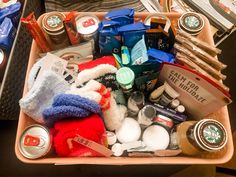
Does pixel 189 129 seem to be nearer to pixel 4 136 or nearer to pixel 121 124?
pixel 121 124

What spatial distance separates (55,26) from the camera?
0.73 meters

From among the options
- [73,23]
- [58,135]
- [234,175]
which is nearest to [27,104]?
[58,135]

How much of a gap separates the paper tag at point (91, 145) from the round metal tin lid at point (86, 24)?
24 centimetres

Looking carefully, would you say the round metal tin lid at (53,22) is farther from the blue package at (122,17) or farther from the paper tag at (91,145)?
the paper tag at (91,145)

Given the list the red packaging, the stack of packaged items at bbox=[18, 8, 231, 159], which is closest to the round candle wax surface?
the stack of packaged items at bbox=[18, 8, 231, 159]

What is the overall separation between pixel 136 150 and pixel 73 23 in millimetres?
300

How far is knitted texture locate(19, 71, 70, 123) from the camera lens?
0.67 m

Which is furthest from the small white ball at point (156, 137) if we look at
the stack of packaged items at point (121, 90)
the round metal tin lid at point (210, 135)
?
the round metal tin lid at point (210, 135)

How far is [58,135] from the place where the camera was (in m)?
0.65

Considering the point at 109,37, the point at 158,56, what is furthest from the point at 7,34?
the point at 158,56

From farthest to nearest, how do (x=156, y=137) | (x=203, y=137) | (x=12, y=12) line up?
(x=12, y=12)
(x=156, y=137)
(x=203, y=137)

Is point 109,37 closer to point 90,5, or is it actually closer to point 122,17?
point 122,17

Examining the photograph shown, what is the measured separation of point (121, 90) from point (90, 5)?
275 millimetres

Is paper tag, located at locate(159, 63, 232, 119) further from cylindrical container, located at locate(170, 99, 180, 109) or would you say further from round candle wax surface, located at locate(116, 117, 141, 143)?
round candle wax surface, located at locate(116, 117, 141, 143)
